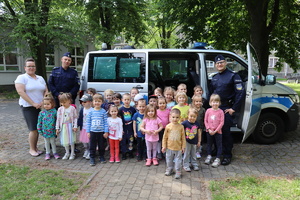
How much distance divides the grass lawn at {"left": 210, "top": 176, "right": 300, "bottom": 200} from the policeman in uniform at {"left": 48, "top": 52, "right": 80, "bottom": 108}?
3371 mm

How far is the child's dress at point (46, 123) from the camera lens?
4355mm

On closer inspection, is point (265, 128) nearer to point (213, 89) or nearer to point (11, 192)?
point (213, 89)

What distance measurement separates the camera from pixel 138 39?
1459cm

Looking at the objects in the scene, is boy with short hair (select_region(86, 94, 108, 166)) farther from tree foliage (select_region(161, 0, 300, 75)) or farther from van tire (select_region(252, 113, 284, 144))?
tree foliage (select_region(161, 0, 300, 75))

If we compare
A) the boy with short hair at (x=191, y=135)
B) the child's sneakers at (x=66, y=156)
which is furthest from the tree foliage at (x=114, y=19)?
the boy with short hair at (x=191, y=135)

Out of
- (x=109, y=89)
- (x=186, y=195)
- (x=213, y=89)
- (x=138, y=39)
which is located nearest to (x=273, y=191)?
(x=186, y=195)

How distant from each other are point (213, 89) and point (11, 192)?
12.4 ft

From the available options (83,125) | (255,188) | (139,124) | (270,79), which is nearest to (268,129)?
(270,79)

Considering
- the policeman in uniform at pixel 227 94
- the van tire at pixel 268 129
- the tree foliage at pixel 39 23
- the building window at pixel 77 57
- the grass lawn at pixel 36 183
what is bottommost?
the grass lawn at pixel 36 183

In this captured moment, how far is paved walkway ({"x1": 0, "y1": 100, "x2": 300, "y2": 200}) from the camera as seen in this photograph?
3176 mm

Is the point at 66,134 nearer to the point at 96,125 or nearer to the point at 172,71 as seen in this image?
the point at 96,125

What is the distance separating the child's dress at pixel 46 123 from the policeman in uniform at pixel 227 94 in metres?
3.18

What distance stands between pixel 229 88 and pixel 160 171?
1.97 meters

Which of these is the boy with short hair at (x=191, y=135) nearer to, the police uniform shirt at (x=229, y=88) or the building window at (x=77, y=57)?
the police uniform shirt at (x=229, y=88)
